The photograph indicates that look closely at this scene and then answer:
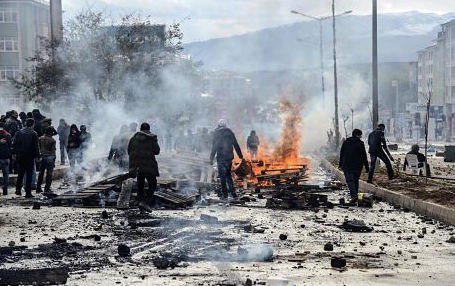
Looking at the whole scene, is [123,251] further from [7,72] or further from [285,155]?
[7,72]

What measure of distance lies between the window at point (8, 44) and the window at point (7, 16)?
1.65 metres

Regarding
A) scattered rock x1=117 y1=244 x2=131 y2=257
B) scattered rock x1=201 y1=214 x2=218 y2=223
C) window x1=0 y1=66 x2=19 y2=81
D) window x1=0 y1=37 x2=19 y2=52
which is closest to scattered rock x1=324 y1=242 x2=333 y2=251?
scattered rock x1=117 y1=244 x2=131 y2=257

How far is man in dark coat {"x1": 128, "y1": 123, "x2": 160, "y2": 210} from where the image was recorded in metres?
14.6

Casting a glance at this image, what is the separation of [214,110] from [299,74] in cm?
1626

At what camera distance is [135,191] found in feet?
52.5

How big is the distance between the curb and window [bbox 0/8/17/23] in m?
54.7

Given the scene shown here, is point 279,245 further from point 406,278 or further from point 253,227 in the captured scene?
point 406,278

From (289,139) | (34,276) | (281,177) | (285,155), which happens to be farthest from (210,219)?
(289,139)

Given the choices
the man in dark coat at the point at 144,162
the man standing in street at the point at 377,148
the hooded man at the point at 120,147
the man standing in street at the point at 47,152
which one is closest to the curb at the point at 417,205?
the man standing in street at the point at 377,148

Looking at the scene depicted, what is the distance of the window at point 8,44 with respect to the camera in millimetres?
68312

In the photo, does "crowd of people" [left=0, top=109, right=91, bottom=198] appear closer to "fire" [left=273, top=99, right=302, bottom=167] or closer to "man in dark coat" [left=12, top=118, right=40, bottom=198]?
"man in dark coat" [left=12, top=118, right=40, bottom=198]

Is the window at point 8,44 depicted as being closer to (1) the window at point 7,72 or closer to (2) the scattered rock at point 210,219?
(1) the window at point 7,72

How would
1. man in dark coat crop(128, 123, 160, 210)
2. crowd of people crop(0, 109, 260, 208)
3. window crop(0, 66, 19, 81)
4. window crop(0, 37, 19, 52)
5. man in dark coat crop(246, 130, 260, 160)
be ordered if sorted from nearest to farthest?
man in dark coat crop(128, 123, 160, 210)
crowd of people crop(0, 109, 260, 208)
man in dark coat crop(246, 130, 260, 160)
window crop(0, 66, 19, 81)
window crop(0, 37, 19, 52)

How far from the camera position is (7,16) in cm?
6781
